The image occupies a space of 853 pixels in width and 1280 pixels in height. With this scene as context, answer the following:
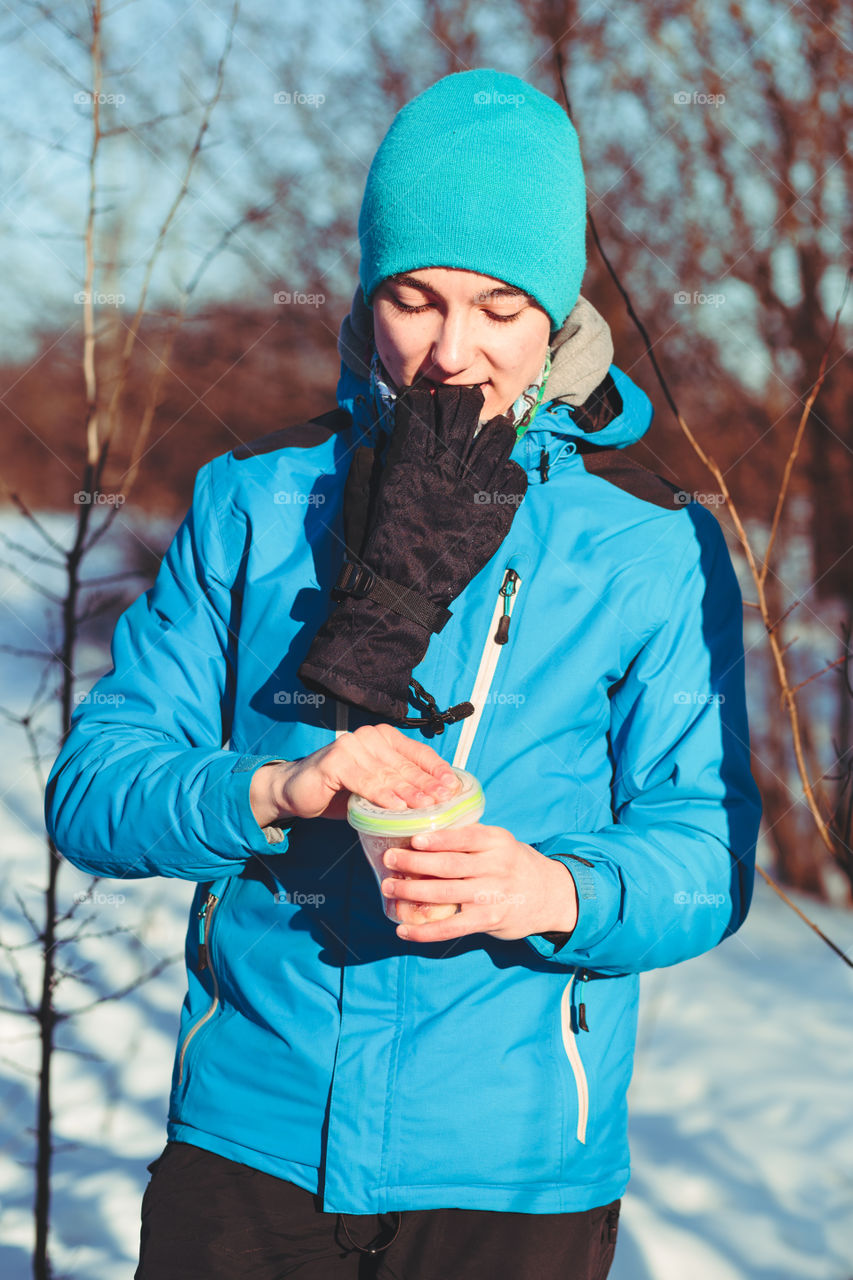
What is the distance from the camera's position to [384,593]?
59.7 inches

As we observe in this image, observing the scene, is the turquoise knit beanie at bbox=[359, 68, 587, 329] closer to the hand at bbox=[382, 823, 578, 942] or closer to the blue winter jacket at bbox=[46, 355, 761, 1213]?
the blue winter jacket at bbox=[46, 355, 761, 1213]

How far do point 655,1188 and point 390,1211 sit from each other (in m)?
2.16

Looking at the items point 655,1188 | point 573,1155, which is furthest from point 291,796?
point 655,1188

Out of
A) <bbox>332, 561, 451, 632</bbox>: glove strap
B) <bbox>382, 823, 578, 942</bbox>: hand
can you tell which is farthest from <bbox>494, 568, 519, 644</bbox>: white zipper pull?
<bbox>382, 823, 578, 942</bbox>: hand

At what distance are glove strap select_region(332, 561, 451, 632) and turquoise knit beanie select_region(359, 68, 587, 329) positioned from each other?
455mm

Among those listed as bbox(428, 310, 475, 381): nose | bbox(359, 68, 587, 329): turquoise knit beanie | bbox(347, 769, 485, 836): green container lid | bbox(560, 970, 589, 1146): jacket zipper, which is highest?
bbox(359, 68, 587, 329): turquoise knit beanie

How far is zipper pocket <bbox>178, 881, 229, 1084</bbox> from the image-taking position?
161 cm

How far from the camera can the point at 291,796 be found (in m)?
1.40

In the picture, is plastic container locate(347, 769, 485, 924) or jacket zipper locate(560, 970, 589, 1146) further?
jacket zipper locate(560, 970, 589, 1146)

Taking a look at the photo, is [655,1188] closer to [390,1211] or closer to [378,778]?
[390,1211]

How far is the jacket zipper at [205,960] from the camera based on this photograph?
5.27 feet

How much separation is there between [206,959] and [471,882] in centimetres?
47

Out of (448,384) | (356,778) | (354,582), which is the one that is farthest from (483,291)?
(356,778)

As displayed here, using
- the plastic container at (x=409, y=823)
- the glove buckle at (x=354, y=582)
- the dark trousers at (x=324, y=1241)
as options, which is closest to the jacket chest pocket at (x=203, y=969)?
the dark trousers at (x=324, y=1241)
